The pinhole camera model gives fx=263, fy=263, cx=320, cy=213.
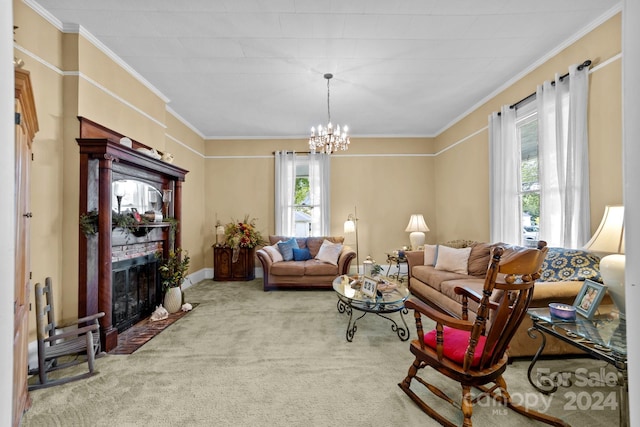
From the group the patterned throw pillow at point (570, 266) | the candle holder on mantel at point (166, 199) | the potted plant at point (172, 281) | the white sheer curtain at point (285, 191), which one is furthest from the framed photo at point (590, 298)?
the white sheer curtain at point (285, 191)

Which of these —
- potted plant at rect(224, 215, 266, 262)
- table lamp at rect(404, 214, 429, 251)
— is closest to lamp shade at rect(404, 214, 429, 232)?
table lamp at rect(404, 214, 429, 251)

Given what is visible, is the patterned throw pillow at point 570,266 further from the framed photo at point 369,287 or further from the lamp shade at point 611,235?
the framed photo at point 369,287

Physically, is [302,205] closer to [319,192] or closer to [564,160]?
[319,192]

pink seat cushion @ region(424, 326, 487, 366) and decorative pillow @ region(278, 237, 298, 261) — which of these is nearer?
pink seat cushion @ region(424, 326, 487, 366)

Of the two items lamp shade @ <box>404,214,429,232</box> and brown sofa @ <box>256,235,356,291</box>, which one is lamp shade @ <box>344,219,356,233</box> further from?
lamp shade @ <box>404,214,429,232</box>

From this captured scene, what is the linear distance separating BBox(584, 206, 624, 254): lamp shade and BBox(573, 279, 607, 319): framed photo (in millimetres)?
276

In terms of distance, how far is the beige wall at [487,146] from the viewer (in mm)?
2381

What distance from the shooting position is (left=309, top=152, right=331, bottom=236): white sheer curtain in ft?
19.1

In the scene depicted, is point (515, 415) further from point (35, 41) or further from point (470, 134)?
point (35, 41)

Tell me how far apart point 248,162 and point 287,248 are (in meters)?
→ 2.19

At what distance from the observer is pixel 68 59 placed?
8.50ft

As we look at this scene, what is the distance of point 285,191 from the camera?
5.86 meters

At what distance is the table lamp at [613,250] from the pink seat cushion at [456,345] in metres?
0.97

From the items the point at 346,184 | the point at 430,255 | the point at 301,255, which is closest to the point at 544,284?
the point at 430,255
